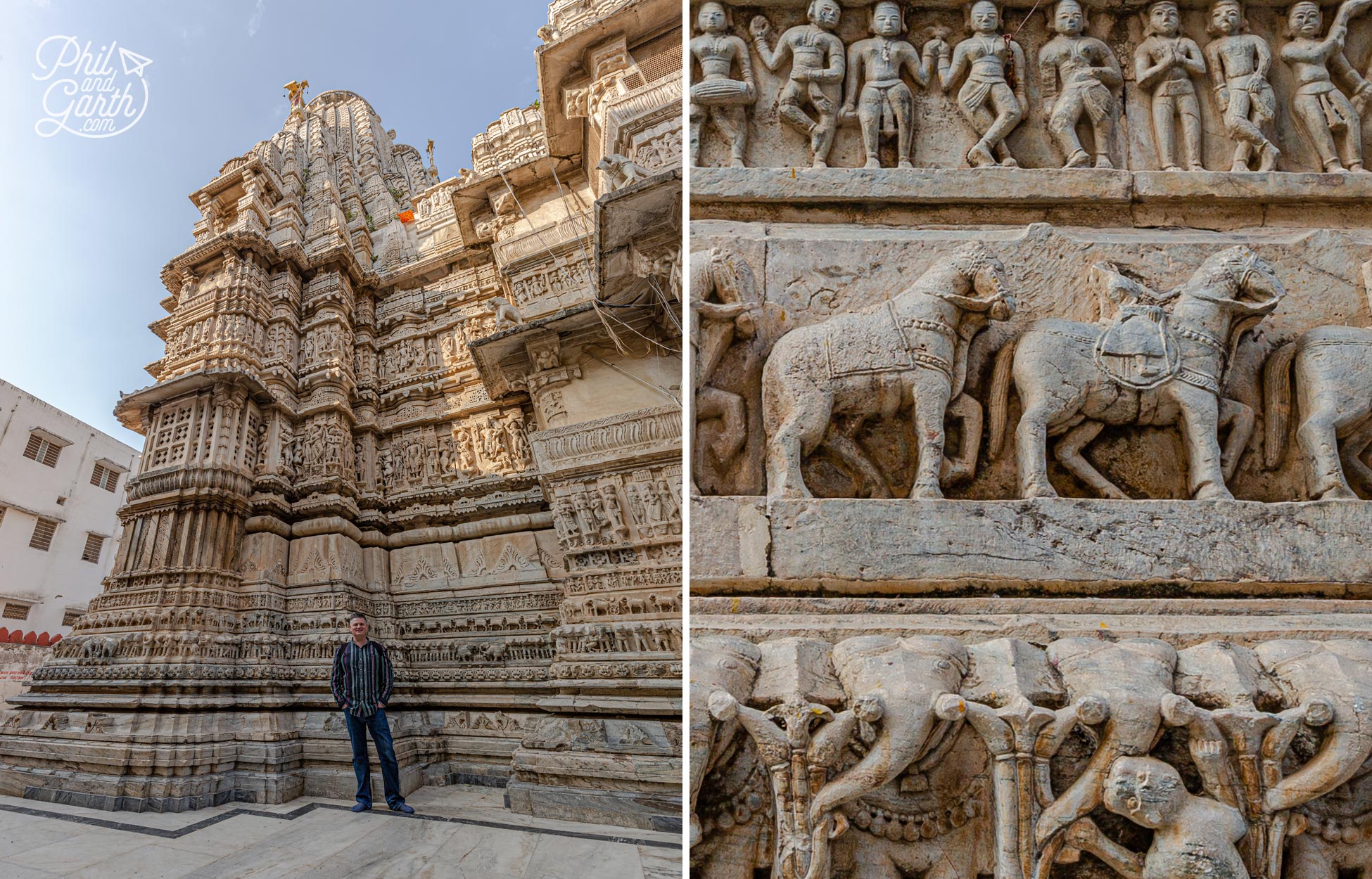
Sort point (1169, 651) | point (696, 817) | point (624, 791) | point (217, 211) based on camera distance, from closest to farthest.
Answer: point (696, 817) → point (1169, 651) → point (624, 791) → point (217, 211)

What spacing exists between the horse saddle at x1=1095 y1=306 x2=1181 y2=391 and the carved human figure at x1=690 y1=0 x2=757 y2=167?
167 cm

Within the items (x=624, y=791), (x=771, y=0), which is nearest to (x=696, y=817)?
(x=624, y=791)

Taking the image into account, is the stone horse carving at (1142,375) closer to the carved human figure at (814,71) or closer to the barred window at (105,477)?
the carved human figure at (814,71)

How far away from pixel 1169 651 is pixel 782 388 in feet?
4.87

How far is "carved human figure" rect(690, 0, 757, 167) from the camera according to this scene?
319 cm

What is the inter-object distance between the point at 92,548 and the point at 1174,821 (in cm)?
1784

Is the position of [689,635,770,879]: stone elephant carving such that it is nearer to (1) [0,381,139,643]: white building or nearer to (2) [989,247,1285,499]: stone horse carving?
(2) [989,247,1285,499]: stone horse carving

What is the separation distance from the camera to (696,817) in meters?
1.95

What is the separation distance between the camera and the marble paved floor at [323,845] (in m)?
3.64

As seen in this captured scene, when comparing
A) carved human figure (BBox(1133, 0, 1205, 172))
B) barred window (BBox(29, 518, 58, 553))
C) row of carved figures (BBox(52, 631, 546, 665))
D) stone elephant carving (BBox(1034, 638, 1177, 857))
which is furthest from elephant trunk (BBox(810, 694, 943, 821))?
barred window (BBox(29, 518, 58, 553))

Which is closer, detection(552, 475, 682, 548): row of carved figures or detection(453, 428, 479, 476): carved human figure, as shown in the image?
detection(552, 475, 682, 548): row of carved figures

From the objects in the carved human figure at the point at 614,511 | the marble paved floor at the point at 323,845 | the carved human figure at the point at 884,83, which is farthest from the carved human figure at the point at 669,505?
the carved human figure at the point at 884,83

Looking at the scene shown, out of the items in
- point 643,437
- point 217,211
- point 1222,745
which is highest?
point 217,211

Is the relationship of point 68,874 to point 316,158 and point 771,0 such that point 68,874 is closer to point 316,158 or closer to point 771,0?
point 771,0
